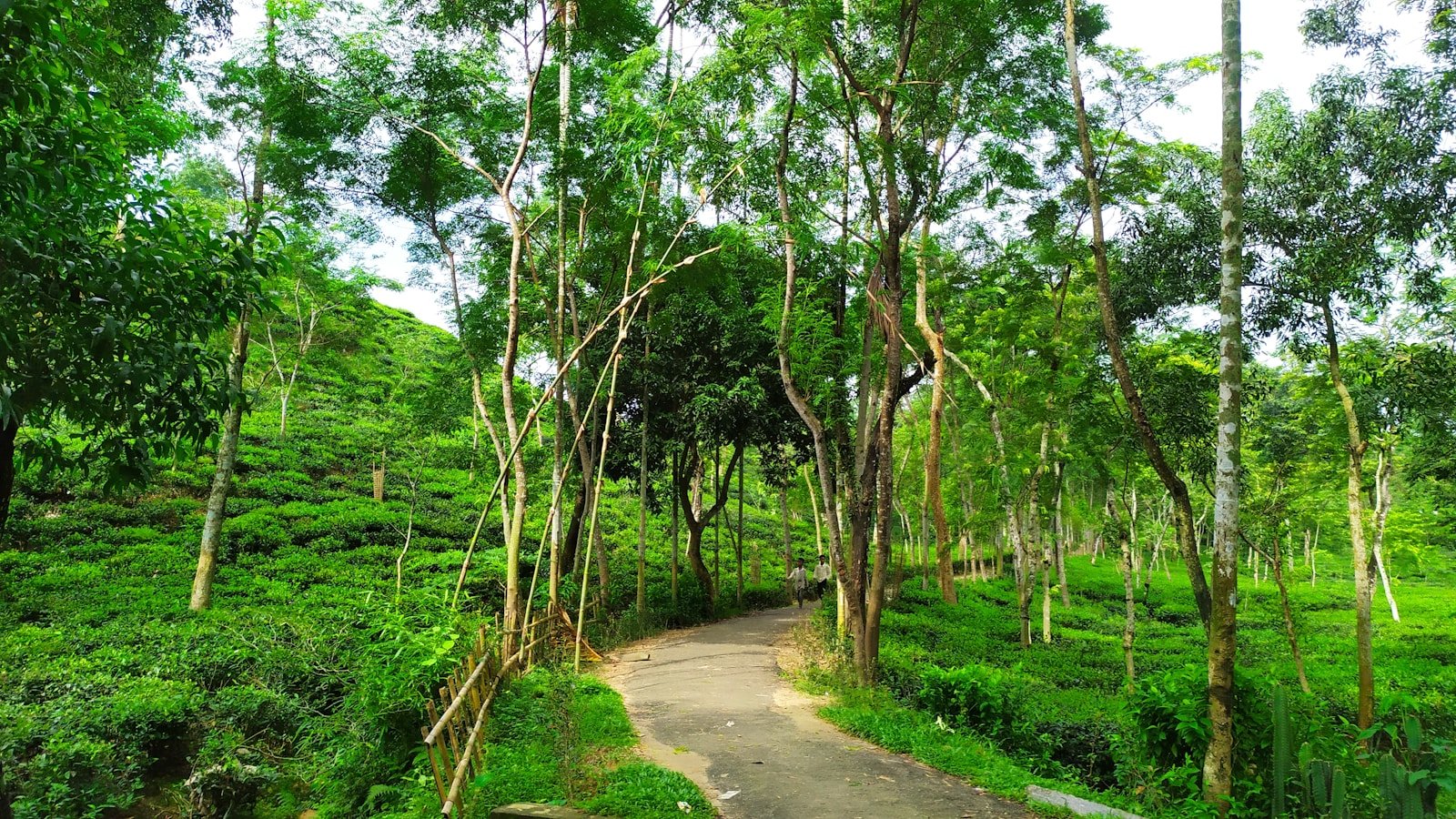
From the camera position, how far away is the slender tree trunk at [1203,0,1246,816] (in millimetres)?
6035

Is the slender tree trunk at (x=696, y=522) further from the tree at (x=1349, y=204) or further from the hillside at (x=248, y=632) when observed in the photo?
the tree at (x=1349, y=204)

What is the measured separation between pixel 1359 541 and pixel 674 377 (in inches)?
516

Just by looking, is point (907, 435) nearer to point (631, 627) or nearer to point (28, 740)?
point (631, 627)

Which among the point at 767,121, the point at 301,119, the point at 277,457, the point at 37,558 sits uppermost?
the point at 767,121

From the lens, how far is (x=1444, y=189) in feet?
30.7

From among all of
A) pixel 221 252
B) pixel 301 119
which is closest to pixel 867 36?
pixel 301 119

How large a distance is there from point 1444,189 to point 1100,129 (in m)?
4.70

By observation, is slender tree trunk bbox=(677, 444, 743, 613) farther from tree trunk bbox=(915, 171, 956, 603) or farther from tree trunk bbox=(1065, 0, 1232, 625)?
tree trunk bbox=(1065, 0, 1232, 625)

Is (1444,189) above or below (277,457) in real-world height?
above

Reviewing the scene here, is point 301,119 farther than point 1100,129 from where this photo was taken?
No

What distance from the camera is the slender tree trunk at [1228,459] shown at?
6.04m

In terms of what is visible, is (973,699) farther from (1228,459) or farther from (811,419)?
(811,419)

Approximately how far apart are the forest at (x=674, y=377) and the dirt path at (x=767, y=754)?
0.33 metres

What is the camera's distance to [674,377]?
18.1 m
